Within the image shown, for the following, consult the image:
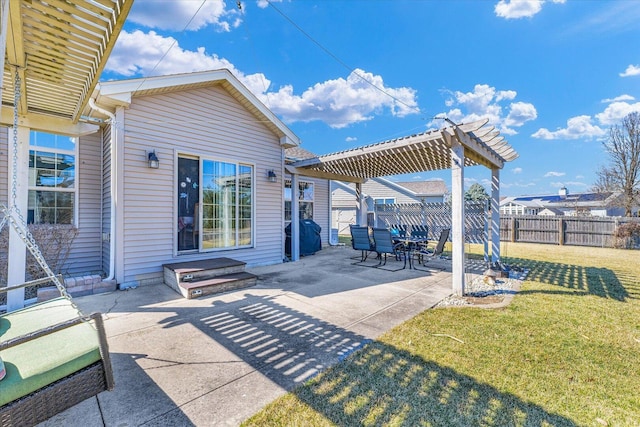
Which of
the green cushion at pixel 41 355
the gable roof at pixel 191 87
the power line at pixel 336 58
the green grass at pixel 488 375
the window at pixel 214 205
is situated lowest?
the green grass at pixel 488 375

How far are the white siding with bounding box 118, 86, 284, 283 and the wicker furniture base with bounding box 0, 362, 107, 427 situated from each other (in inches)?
160

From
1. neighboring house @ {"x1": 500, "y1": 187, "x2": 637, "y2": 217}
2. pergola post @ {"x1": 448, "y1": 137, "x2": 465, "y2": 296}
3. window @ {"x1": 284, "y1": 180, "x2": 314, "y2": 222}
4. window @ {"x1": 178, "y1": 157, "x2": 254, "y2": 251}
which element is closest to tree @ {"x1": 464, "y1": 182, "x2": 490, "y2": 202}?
neighboring house @ {"x1": 500, "y1": 187, "x2": 637, "y2": 217}

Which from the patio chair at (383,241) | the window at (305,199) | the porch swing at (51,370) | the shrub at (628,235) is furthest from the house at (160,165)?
the shrub at (628,235)

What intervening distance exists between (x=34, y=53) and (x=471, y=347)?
17.9ft

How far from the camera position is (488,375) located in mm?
2494

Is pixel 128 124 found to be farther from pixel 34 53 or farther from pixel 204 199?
pixel 34 53

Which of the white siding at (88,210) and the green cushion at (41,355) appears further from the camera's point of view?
the white siding at (88,210)

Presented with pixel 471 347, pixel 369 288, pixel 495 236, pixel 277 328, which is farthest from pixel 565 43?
pixel 277 328

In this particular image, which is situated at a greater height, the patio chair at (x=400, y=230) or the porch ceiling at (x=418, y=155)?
the porch ceiling at (x=418, y=155)

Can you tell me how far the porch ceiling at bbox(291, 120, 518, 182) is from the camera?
518cm

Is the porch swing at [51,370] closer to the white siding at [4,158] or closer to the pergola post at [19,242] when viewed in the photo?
the pergola post at [19,242]

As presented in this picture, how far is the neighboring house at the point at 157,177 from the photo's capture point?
529cm

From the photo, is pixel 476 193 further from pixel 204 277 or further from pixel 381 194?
pixel 204 277

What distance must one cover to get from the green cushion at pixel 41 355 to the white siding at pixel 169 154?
3132 millimetres
